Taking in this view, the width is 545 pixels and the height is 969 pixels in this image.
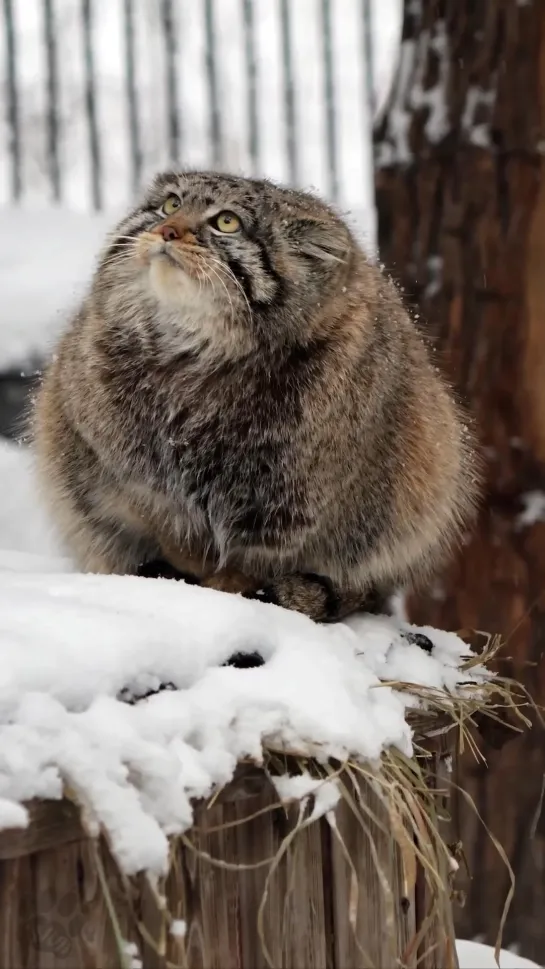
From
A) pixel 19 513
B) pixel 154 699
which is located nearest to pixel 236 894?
pixel 154 699

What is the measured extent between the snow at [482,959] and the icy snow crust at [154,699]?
1.34 meters

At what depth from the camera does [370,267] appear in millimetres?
2516

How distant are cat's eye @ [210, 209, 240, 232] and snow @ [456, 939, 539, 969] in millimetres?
1966

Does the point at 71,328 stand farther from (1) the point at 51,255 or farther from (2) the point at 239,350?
Answer: (1) the point at 51,255

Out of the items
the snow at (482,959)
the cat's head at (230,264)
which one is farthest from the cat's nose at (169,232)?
the snow at (482,959)

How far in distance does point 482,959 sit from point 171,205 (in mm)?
2137

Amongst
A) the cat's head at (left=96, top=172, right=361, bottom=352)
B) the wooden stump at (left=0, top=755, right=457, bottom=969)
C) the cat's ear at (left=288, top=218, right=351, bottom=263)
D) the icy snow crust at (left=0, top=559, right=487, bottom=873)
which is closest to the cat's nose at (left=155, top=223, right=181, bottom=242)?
the cat's head at (left=96, top=172, right=361, bottom=352)

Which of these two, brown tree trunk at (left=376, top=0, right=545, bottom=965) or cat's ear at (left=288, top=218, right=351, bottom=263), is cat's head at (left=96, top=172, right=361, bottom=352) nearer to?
cat's ear at (left=288, top=218, right=351, bottom=263)

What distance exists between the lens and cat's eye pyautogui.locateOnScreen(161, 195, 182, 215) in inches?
89.2

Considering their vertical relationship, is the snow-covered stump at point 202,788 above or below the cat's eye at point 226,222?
below

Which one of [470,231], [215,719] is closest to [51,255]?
[470,231]

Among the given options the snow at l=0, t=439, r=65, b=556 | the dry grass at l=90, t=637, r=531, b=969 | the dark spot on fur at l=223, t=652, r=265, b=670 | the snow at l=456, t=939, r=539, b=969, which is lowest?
the snow at l=456, t=939, r=539, b=969

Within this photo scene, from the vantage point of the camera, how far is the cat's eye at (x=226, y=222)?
7.23 ft

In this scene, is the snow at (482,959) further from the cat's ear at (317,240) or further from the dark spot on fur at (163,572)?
the cat's ear at (317,240)
